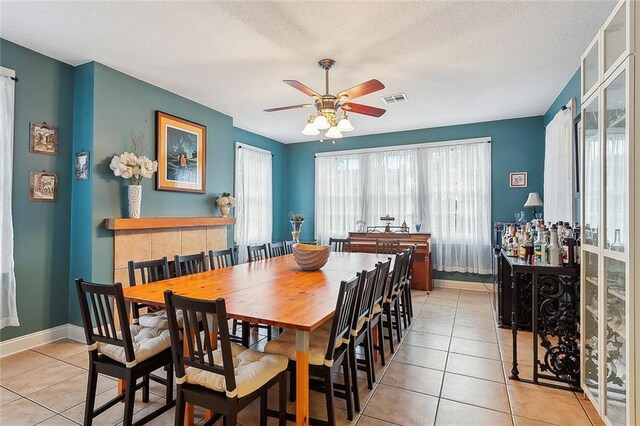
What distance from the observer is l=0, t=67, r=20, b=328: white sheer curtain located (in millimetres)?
2771

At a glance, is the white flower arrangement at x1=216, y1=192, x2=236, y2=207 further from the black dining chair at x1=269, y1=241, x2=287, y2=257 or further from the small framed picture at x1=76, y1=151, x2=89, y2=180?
the small framed picture at x1=76, y1=151, x2=89, y2=180

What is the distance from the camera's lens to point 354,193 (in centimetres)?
630

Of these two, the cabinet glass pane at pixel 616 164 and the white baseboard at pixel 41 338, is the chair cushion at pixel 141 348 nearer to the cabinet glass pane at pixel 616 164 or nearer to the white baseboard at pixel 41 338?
the white baseboard at pixel 41 338

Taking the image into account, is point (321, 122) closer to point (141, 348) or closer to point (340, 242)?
point (141, 348)

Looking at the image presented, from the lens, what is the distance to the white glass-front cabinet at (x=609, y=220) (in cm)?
161

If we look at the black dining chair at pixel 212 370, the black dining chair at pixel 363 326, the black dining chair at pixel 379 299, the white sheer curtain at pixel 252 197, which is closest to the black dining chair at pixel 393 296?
the black dining chair at pixel 379 299

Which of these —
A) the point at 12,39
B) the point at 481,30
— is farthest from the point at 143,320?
the point at 481,30

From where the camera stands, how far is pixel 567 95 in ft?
12.3

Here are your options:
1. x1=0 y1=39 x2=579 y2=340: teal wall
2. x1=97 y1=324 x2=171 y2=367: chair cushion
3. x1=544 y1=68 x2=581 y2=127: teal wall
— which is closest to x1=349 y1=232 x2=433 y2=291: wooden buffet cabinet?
x1=544 y1=68 x2=581 y2=127: teal wall

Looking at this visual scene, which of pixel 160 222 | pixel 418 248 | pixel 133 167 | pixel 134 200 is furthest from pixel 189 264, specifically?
pixel 418 248

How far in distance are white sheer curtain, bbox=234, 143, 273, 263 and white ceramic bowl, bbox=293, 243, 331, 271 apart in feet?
9.18

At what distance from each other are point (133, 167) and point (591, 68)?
13.0 ft

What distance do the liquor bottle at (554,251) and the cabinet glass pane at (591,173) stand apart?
32 centimetres

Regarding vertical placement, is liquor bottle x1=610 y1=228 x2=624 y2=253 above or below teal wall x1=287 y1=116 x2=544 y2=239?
below
